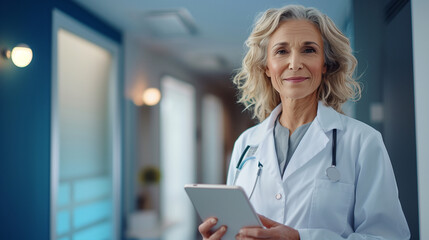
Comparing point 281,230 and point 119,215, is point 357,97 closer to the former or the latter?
point 281,230

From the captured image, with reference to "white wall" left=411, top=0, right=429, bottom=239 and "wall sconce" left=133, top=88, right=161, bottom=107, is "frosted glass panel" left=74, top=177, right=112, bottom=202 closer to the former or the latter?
"wall sconce" left=133, top=88, right=161, bottom=107

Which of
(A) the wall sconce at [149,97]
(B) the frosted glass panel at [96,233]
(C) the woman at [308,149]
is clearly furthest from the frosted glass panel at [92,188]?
(C) the woman at [308,149]

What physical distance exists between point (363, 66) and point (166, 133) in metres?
4.19

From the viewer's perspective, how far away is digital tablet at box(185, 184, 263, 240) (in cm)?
106

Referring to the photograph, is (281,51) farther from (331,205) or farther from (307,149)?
(331,205)

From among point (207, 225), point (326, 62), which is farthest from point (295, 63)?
point (207, 225)

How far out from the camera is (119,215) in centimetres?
380

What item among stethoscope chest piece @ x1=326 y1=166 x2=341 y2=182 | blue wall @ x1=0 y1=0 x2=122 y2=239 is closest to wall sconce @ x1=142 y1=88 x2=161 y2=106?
blue wall @ x1=0 y1=0 x2=122 y2=239

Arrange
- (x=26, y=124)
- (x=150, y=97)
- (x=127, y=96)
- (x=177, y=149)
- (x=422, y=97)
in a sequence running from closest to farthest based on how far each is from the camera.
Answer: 1. (x=422, y=97)
2. (x=26, y=124)
3. (x=127, y=96)
4. (x=150, y=97)
5. (x=177, y=149)

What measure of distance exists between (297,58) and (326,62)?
0.12m

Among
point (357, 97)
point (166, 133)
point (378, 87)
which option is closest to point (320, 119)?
point (357, 97)

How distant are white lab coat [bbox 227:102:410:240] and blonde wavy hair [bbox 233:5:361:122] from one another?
89 mm

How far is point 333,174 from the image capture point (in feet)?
4.05

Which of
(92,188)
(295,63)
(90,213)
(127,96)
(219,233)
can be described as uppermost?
(127,96)
